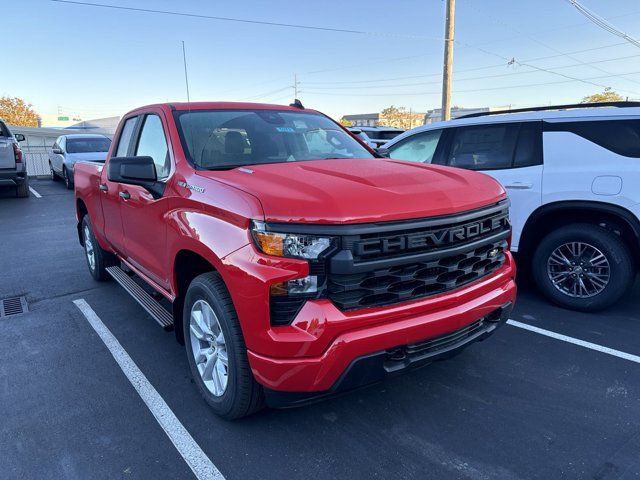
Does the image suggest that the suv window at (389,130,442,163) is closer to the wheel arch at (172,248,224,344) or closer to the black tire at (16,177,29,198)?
the wheel arch at (172,248,224,344)

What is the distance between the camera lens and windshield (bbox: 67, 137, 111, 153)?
14133 mm

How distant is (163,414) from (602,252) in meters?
4.01

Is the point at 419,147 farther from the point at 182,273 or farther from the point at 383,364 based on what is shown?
the point at 383,364

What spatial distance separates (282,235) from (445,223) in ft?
2.94

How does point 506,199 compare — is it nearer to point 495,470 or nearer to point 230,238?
point 495,470

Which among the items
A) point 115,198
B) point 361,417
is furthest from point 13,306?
point 361,417

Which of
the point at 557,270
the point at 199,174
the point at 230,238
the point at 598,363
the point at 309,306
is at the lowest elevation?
the point at 598,363

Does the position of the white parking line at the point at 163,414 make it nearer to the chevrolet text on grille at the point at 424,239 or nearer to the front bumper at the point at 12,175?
the chevrolet text on grille at the point at 424,239

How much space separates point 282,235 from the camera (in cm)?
219

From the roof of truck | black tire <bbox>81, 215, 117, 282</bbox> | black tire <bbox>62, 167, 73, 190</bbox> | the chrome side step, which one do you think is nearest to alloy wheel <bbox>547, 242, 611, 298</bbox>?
the roof of truck

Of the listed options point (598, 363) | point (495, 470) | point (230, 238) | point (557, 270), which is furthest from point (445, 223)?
point (557, 270)

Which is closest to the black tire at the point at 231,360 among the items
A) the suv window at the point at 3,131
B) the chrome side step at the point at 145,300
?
the chrome side step at the point at 145,300

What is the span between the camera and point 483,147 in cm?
505

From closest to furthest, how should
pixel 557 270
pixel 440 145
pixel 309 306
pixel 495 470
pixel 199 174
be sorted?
pixel 309 306 → pixel 495 470 → pixel 199 174 → pixel 557 270 → pixel 440 145
